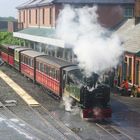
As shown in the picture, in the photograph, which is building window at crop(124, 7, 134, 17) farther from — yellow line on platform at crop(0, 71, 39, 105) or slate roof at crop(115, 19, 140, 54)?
yellow line on platform at crop(0, 71, 39, 105)

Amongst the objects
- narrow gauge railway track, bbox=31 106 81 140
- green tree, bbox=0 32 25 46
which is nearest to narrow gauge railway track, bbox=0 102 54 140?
narrow gauge railway track, bbox=31 106 81 140

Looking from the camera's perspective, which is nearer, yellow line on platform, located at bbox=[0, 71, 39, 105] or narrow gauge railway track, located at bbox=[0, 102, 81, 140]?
narrow gauge railway track, located at bbox=[0, 102, 81, 140]

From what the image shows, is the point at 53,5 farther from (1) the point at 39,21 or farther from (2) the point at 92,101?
(2) the point at 92,101

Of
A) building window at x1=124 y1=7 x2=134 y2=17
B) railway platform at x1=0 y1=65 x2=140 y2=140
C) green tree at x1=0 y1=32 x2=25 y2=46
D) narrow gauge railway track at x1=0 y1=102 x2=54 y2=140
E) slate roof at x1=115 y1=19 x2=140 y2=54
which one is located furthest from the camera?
green tree at x1=0 y1=32 x2=25 y2=46

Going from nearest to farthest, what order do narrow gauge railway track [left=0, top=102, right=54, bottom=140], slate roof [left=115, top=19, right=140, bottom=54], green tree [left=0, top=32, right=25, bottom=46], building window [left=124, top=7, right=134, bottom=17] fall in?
narrow gauge railway track [left=0, top=102, right=54, bottom=140], slate roof [left=115, top=19, right=140, bottom=54], building window [left=124, top=7, right=134, bottom=17], green tree [left=0, top=32, right=25, bottom=46]

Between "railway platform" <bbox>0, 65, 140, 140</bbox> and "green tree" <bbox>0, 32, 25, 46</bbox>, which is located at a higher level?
"green tree" <bbox>0, 32, 25, 46</bbox>

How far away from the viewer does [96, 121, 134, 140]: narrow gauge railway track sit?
58.1 feet

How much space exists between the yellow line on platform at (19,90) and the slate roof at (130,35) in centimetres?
750

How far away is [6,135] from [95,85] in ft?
16.0

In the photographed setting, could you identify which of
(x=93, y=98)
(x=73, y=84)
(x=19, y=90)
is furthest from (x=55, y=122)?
(x=19, y=90)

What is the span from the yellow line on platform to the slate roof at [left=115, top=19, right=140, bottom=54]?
7.50m

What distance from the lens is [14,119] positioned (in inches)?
827

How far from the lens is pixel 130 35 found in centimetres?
3362

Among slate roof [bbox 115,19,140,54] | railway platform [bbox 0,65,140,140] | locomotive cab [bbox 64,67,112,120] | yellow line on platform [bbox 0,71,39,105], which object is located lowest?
yellow line on platform [bbox 0,71,39,105]
